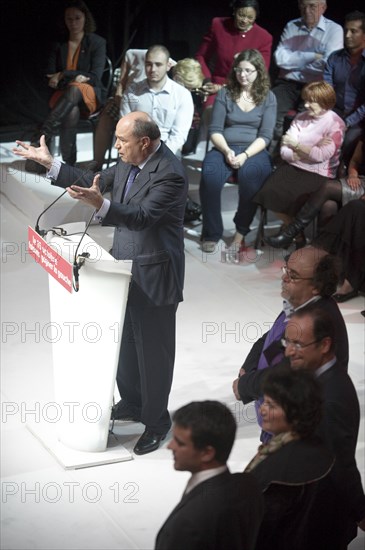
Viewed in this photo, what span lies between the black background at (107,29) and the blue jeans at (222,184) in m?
2.53

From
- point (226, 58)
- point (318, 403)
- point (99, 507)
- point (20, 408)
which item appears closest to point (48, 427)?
point (20, 408)

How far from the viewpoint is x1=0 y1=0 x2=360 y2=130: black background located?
8578 mm

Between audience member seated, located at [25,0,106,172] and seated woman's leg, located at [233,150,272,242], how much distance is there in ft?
4.83

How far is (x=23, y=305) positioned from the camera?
228 inches

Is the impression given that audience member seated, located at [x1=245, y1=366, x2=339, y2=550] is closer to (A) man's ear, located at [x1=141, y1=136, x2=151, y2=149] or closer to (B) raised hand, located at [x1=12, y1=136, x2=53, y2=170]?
(A) man's ear, located at [x1=141, y1=136, x2=151, y2=149]

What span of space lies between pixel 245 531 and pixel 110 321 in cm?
177

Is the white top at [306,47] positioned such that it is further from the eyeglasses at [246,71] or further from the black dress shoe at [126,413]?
Answer: the black dress shoe at [126,413]

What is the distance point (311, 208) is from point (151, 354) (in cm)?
248

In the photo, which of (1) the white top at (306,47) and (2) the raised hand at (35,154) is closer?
(2) the raised hand at (35,154)

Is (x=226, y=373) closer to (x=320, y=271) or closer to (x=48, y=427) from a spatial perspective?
(x=48, y=427)

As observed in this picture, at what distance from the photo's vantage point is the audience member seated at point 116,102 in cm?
714

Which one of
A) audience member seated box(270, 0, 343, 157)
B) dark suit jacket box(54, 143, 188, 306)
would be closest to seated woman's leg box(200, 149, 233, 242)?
audience member seated box(270, 0, 343, 157)

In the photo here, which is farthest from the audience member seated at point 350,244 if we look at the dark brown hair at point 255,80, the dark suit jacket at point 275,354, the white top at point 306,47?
the dark suit jacket at point 275,354

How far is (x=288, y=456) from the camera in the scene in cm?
264
